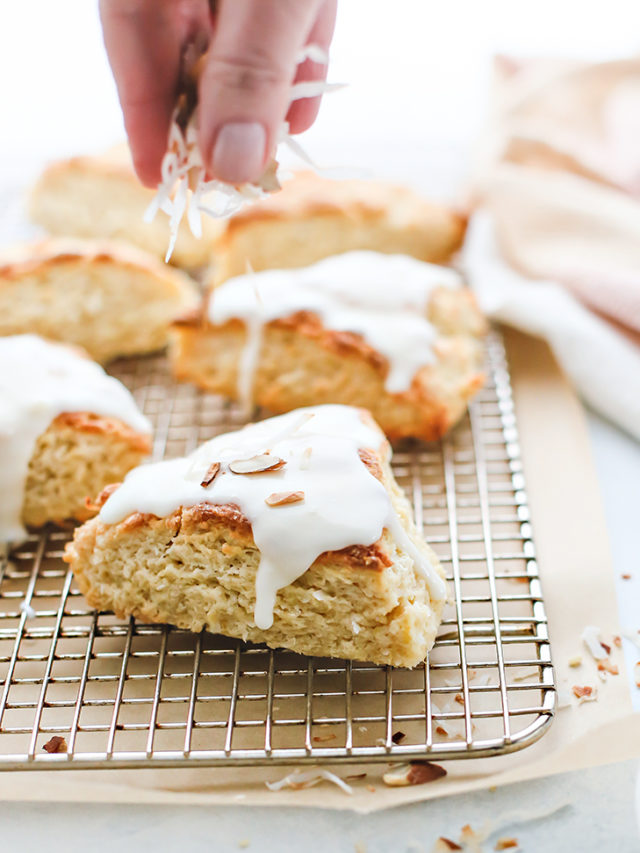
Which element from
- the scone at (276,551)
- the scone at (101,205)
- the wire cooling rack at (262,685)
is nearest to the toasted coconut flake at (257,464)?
the scone at (276,551)

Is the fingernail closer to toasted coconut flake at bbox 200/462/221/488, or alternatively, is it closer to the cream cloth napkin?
toasted coconut flake at bbox 200/462/221/488

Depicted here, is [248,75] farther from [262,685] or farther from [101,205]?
[101,205]

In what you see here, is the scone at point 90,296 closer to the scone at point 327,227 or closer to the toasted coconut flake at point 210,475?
the scone at point 327,227

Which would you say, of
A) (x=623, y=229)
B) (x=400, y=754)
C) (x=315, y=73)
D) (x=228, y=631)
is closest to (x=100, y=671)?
(x=228, y=631)

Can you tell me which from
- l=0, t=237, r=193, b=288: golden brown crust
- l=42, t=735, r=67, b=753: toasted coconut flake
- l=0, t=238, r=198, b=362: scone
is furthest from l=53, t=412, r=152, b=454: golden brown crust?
l=42, t=735, r=67, b=753: toasted coconut flake

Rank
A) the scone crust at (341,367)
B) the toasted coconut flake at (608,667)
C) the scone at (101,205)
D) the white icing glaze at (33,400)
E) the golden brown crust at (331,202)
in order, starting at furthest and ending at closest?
the scone at (101,205) < the golden brown crust at (331,202) < the scone crust at (341,367) < the white icing glaze at (33,400) < the toasted coconut flake at (608,667)
